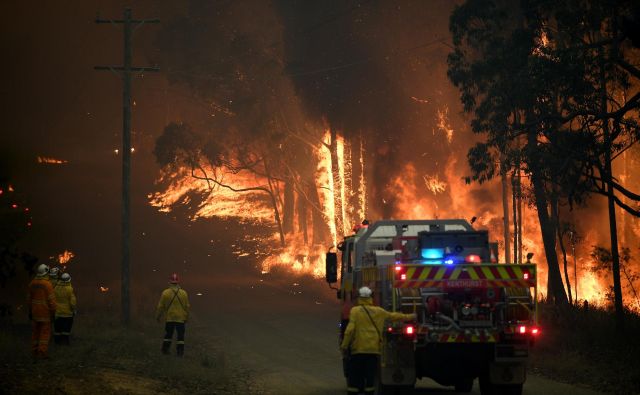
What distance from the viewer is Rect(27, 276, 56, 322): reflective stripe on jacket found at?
16938mm

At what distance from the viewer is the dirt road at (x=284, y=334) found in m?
16.2

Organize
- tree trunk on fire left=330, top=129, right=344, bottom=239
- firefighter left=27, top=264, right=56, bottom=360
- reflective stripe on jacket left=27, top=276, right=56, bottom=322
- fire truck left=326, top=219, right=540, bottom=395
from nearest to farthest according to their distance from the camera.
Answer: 1. fire truck left=326, top=219, right=540, bottom=395
2. firefighter left=27, top=264, right=56, bottom=360
3. reflective stripe on jacket left=27, top=276, right=56, bottom=322
4. tree trunk on fire left=330, top=129, right=344, bottom=239

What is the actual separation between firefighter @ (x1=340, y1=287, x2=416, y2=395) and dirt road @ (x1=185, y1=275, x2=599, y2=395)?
364 cm

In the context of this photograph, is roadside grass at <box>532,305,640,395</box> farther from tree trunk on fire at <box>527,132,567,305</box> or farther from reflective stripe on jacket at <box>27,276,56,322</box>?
reflective stripe on jacket at <box>27,276,56,322</box>

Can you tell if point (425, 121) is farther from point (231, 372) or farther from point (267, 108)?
point (231, 372)

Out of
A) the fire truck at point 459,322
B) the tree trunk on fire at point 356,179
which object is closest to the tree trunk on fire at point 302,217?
the tree trunk on fire at point 356,179

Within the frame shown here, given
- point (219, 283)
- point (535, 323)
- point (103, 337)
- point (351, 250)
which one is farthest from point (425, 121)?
point (535, 323)

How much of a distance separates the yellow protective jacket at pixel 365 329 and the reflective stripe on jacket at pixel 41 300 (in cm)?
752

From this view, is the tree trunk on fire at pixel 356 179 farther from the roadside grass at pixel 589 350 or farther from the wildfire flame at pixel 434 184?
the roadside grass at pixel 589 350

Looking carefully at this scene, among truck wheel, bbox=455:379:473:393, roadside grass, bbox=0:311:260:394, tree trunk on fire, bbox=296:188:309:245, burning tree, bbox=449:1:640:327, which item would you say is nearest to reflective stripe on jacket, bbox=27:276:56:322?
roadside grass, bbox=0:311:260:394

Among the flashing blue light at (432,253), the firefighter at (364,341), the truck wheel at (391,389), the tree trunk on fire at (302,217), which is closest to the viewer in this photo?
the firefighter at (364,341)

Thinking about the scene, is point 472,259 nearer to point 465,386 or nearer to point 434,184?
point 465,386

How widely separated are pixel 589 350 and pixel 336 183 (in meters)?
32.8

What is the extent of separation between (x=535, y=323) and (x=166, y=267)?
54472 mm
